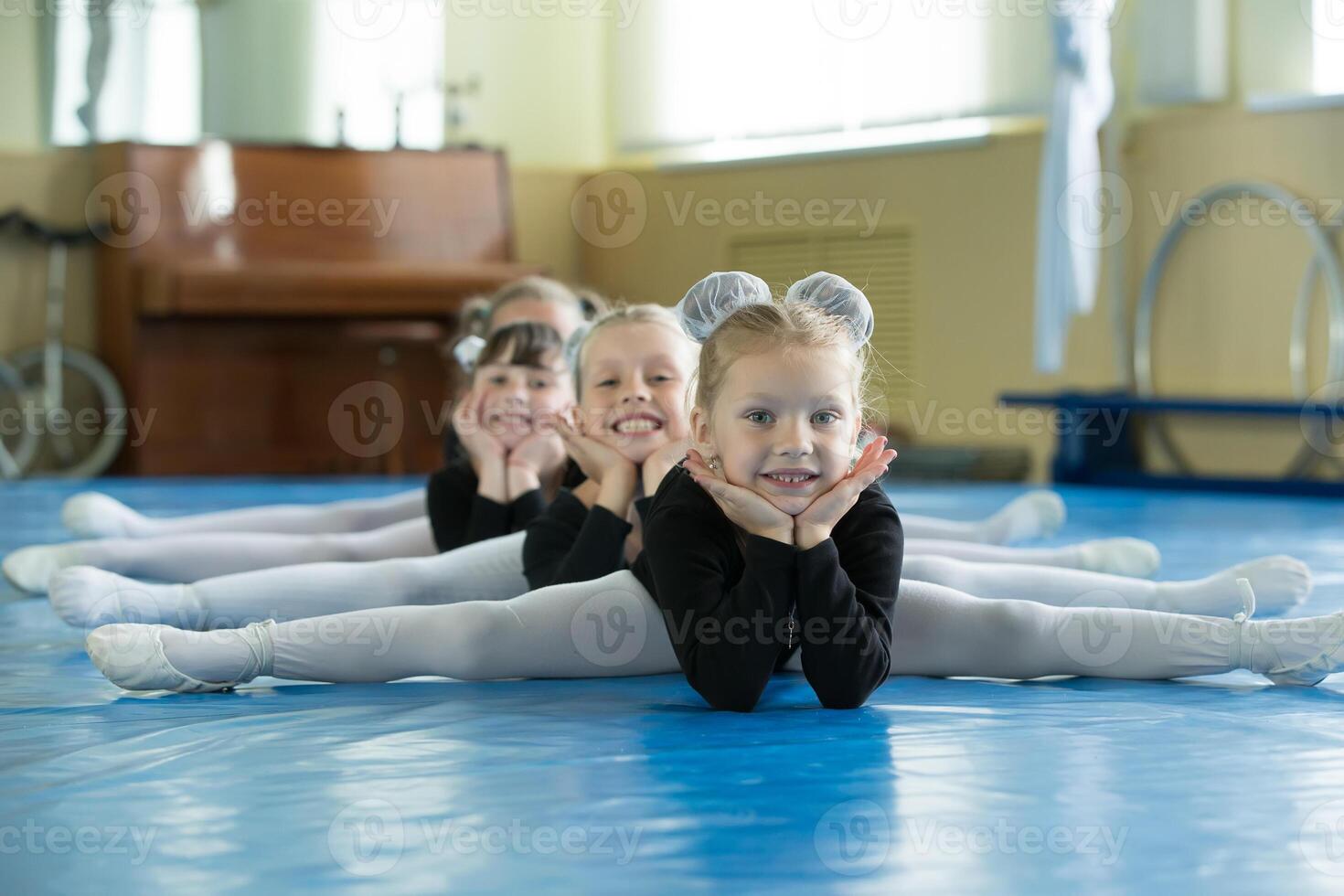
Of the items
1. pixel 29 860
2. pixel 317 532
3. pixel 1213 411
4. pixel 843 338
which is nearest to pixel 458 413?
pixel 317 532

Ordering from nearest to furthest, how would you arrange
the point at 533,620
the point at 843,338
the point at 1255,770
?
the point at 1255,770, the point at 843,338, the point at 533,620

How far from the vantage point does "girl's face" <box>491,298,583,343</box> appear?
2789mm

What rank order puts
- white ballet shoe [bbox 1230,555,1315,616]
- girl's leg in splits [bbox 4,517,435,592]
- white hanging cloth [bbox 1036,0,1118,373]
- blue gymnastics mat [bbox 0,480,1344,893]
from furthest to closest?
white hanging cloth [bbox 1036,0,1118,373] → girl's leg in splits [bbox 4,517,435,592] → white ballet shoe [bbox 1230,555,1315,616] → blue gymnastics mat [bbox 0,480,1344,893]

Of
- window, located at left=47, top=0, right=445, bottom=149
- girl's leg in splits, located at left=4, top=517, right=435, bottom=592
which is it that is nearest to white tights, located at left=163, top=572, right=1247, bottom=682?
girl's leg in splits, located at left=4, top=517, right=435, bottom=592

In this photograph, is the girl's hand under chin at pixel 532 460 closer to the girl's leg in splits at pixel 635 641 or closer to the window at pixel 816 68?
the girl's leg in splits at pixel 635 641

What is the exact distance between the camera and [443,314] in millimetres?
6047

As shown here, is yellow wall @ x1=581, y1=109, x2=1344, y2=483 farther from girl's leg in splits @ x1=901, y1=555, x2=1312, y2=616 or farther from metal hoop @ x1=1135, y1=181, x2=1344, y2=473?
girl's leg in splits @ x1=901, y1=555, x2=1312, y2=616

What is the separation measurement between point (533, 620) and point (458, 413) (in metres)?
0.83

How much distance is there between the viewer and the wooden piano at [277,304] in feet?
19.0

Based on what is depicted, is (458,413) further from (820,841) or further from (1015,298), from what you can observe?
(1015,298)

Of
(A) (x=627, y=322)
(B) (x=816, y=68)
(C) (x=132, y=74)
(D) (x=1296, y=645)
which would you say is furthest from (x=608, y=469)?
(C) (x=132, y=74)

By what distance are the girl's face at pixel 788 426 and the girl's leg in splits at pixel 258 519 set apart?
1.71 meters

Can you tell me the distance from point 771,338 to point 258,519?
1.84 metres

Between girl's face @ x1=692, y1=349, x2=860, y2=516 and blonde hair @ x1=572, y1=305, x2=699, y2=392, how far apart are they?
22.0 inches
